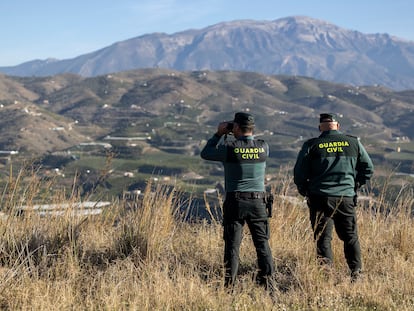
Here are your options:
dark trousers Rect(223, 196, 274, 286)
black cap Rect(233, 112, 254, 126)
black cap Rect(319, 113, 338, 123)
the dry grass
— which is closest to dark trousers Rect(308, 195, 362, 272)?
the dry grass

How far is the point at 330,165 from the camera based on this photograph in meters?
5.68

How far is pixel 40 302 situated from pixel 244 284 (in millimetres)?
1885

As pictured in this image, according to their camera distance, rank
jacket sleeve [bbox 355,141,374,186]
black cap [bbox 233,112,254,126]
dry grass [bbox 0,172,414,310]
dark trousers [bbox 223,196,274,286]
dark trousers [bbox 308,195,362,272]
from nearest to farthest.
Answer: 1. dry grass [bbox 0,172,414,310]
2. dark trousers [bbox 223,196,274,286]
3. black cap [bbox 233,112,254,126]
4. dark trousers [bbox 308,195,362,272]
5. jacket sleeve [bbox 355,141,374,186]

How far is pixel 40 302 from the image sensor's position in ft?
13.7

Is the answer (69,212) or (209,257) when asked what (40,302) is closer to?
(69,212)

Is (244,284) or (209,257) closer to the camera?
(244,284)

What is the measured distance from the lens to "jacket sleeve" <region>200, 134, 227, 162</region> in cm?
532

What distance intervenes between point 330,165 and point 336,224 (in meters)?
0.66

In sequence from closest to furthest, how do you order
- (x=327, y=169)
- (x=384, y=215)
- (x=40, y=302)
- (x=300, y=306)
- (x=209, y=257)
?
(x=40, y=302)
(x=300, y=306)
(x=327, y=169)
(x=209, y=257)
(x=384, y=215)

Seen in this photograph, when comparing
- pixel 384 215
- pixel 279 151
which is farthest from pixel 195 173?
pixel 384 215

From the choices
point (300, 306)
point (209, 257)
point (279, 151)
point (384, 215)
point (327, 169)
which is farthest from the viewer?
point (279, 151)

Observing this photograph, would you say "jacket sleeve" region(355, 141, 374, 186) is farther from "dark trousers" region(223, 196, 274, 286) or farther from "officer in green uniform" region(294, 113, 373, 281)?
"dark trousers" region(223, 196, 274, 286)

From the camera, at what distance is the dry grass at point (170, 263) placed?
446 centimetres

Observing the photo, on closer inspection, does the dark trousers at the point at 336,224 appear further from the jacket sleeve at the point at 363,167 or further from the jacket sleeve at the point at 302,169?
the jacket sleeve at the point at 363,167
